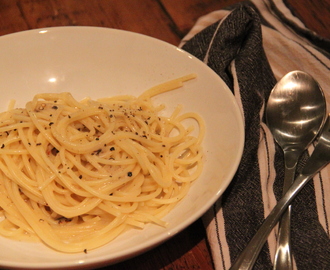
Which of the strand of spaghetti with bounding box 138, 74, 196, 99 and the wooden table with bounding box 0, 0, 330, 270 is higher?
the wooden table with bounding box 0, 0, 330, 270

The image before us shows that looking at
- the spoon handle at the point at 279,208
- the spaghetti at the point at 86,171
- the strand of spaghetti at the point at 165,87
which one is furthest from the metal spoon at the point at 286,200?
the strand of spaghetti at the point at 165,87

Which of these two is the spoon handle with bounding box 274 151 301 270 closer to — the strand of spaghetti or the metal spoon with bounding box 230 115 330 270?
the metal spoon with bounding box 230 115 330 270

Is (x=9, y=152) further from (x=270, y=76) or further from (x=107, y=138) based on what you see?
(x=270, y=76)

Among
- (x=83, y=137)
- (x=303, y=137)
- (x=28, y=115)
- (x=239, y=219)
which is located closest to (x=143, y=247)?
(x=239, y=219)

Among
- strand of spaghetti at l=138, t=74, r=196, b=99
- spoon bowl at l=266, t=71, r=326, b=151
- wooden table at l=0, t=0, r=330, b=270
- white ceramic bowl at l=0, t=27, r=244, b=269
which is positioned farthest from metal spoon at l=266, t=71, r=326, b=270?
wooden table at l=0, t=0, r=330, b=270

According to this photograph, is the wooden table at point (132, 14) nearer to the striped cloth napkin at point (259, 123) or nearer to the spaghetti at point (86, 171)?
the striped cloth napkin at point (259, 123)

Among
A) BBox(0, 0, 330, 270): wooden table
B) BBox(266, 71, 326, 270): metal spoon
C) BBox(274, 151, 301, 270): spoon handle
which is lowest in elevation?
BBox(274, 151, 301, 270): spoon handle
